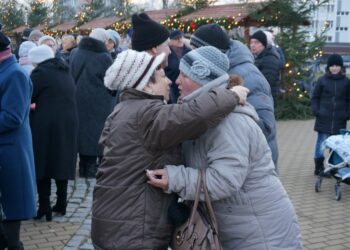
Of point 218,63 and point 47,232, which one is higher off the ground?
point 218,63

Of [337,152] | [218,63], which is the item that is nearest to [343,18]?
[337,152]

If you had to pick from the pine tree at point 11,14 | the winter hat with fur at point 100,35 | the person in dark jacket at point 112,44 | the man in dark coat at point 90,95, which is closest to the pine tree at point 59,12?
the pine tree at point 11,14

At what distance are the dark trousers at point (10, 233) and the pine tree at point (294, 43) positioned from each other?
10.6m

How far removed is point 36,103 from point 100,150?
2075 mm

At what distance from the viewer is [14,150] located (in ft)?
13.4

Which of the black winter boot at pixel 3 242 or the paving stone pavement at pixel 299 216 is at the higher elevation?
the black winter boot at pixel 3 242

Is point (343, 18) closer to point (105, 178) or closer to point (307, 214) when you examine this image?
point (307, 214)

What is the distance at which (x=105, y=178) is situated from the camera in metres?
2.44

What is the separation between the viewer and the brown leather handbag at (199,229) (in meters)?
2.29

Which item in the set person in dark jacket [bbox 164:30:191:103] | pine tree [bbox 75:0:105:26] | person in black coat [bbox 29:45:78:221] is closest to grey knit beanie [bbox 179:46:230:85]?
person in dark jacket [bbox 164:30:191:103]

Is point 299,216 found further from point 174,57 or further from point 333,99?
point 333,99

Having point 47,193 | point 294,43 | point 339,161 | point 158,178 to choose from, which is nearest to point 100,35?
point 47,193

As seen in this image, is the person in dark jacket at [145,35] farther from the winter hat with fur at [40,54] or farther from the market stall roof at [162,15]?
the market stall roof at [162,15]

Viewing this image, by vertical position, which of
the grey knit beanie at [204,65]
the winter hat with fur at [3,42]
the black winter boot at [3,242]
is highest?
the grey knit beanie at [204,65]
